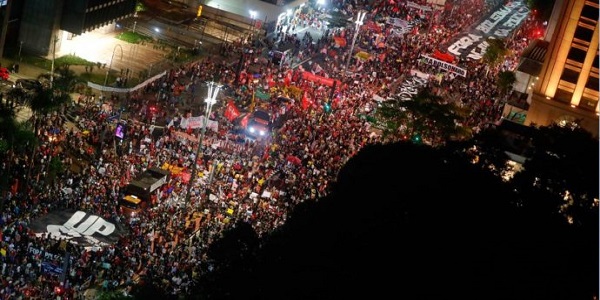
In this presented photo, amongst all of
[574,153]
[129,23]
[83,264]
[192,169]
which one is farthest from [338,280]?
[129,23]

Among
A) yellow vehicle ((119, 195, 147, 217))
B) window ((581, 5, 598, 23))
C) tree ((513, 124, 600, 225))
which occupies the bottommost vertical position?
yellow vehicle ((119, 195, 147, 217))

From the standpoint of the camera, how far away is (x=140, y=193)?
41375 millimetres

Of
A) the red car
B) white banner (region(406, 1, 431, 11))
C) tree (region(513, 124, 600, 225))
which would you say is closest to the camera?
tree (region(513, 124, 600, 225))

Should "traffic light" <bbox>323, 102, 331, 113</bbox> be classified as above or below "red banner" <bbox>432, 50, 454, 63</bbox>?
below

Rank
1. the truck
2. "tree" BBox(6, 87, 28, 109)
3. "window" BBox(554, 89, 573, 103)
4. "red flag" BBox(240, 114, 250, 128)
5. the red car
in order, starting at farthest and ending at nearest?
"window" BBox(554, 89, 573, 103), "red flag" BBox(240, 114, 250, 128), the red car, "tree" BBox(6, 87, 28, 109), the truck

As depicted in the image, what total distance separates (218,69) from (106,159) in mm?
22594

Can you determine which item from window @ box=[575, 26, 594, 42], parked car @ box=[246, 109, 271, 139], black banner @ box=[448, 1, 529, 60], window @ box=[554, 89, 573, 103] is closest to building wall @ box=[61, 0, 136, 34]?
parked car @ box=[246, 109, 271, 139]

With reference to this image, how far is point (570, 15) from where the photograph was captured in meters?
62.4

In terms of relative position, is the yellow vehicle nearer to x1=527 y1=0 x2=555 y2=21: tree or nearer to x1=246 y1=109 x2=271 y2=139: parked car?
x1=246 y1=109 x2=271 y2=139: parked car

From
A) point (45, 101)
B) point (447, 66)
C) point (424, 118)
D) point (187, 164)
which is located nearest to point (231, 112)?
point (187, 164)

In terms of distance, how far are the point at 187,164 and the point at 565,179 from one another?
79.6 feet

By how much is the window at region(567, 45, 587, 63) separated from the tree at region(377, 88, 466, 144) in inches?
414

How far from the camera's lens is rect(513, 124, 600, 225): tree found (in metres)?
25.8

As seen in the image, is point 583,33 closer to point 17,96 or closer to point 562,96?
point 562,96
